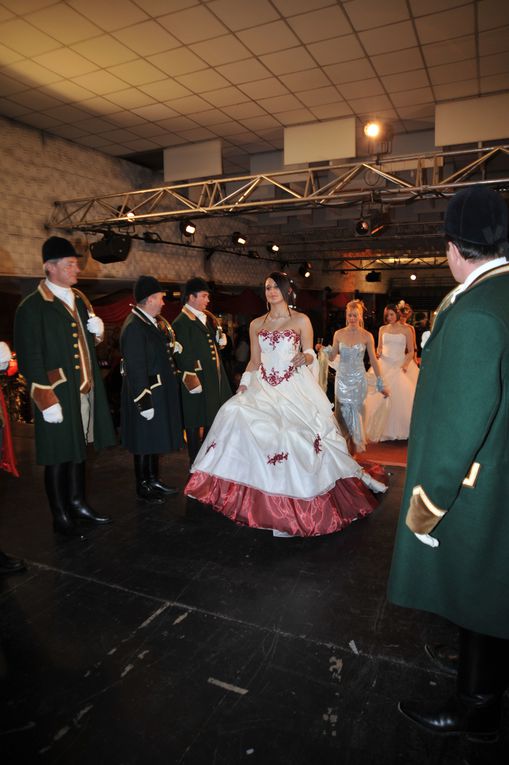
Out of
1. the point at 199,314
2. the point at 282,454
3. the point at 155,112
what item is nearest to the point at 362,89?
the point at 155,112

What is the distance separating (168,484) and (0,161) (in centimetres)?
581

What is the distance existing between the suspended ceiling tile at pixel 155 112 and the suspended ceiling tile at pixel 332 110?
2051 millimetres

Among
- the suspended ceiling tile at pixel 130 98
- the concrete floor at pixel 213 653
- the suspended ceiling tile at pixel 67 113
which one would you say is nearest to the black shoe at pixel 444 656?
the concrete floor at pixel 213 653

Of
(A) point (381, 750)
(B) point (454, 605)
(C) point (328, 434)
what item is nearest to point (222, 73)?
(C) point (328, 434)

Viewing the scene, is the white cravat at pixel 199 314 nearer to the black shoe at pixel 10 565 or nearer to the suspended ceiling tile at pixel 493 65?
the black shoe at pixel 10 565

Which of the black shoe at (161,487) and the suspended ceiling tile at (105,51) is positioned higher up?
the suspended ceiling tile at (105,51)

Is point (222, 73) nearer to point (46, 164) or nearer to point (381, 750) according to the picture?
point (46, 164)

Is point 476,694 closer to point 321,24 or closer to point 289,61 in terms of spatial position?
point 321,24

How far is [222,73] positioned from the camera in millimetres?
5426

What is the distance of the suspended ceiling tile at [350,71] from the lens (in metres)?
5.16

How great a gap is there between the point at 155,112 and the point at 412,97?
3.58 metres

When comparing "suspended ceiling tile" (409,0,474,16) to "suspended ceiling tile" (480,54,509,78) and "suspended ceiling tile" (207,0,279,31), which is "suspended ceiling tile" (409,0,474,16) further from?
"suspended ceiling tile" (207,0,279,31)

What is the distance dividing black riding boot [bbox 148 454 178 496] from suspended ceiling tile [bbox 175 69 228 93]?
4.64m

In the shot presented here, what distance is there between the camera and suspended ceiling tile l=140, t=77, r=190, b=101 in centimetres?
566
